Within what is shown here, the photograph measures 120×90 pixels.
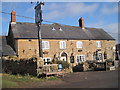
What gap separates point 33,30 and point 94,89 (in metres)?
21.9

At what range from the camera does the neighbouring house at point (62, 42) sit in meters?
26.5

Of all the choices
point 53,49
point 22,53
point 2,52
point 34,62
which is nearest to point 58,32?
point 53,49

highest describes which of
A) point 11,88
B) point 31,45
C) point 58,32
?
point 58,32

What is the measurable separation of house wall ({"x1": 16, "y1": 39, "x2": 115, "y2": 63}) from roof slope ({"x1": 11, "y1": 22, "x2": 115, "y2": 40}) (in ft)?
2.76

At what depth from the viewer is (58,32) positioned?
30.6 m

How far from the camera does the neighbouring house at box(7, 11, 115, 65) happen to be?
87.0ft

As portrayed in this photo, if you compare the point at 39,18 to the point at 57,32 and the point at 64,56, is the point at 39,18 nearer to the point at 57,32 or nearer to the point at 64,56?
the point at 57,32

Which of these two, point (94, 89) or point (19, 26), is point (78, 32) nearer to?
point (19, 26)

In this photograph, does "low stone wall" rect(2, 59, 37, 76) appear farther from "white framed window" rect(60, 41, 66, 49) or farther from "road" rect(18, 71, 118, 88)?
"white framed window" rect(60, 41, 66, 49)

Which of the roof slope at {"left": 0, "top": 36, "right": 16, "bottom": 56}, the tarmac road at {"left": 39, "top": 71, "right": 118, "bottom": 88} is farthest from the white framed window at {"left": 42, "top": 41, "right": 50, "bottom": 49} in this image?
the tarmac road at {"left": 39, "top": 71, "right": 118, "bottom": 88}

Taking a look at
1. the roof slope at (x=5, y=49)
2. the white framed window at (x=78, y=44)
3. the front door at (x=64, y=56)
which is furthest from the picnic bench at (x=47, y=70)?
the white framed window at (x=78, y=44)

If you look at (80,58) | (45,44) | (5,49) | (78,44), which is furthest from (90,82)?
(78,44)

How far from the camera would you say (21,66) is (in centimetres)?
1645

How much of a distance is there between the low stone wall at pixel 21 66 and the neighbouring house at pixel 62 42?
24.4ft
